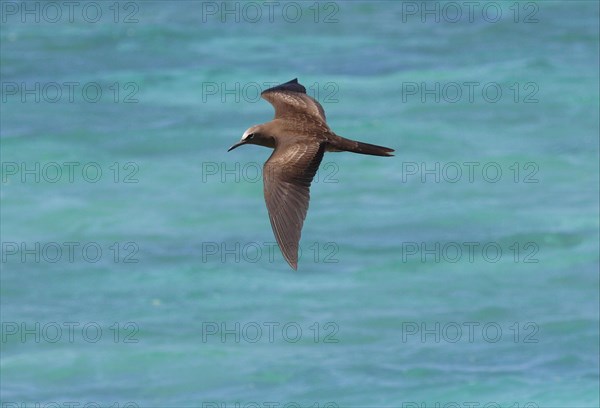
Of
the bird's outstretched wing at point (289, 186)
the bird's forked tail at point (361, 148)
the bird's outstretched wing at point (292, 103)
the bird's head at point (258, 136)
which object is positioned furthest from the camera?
the bird's outstretched wing at point (292, 103)

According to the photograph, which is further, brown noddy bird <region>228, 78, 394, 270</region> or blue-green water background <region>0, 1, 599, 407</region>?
blue-green water background <region>0, 1, 599, 407</region>

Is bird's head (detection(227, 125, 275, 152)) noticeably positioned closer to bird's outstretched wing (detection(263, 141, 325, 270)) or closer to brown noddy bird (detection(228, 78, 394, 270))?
brown noddy bird (detection(228, 78, 394, 270))

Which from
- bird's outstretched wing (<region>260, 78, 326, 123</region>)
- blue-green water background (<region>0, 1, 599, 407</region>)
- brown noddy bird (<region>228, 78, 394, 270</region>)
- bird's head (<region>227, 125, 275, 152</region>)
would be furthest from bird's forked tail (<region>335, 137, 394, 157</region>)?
blue-green water background (<region>0, 1, 599, 407</region>)

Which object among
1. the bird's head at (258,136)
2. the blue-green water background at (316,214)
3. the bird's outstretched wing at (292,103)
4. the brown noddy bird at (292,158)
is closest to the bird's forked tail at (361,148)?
the brown noddy bird at (292,158)

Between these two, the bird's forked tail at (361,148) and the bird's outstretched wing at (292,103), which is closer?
the bird's forked tail at (361,148)

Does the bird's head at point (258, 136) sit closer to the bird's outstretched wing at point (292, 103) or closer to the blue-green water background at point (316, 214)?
the bird's outstretched wing at point (292, 103)

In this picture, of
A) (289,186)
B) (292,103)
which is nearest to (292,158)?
(289,186)
